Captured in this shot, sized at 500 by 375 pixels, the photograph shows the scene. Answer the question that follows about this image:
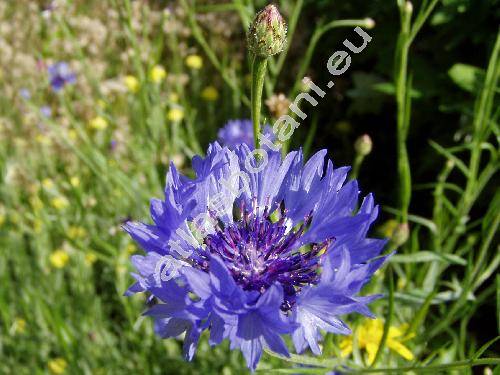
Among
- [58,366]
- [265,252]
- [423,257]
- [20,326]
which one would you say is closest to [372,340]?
[423,257]

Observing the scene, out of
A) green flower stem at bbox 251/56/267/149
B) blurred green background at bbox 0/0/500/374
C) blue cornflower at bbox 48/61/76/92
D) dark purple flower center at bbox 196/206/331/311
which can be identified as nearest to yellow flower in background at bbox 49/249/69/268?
blurred green background at bbox 0/0/500/374

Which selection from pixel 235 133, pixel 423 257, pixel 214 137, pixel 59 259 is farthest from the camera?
pixel 214 137

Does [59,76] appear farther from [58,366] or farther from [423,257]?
[423,257]

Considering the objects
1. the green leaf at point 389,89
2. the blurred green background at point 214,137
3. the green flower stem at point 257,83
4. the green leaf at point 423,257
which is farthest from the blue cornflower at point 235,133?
the green flower stem at point 257,83

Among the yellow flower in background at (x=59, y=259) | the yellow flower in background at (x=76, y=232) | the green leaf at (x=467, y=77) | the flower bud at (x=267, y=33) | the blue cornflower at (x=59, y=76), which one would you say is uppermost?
the blue cornflower at (x=59, y=76)

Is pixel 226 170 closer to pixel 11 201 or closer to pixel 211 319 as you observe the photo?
pixel 211 319

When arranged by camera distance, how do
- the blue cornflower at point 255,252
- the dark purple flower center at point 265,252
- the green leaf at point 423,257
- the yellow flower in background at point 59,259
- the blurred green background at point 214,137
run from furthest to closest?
1. the yellow flower in background at point 59,259
2. the blurred green background at point 214,137
3. the green leaf at point 423,257
4. the dark purple flower center at point 265,252
5. the blue cornflower at point 255,252

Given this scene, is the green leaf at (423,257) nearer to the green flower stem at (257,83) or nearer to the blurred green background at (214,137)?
the blurred green background at (214,137)
